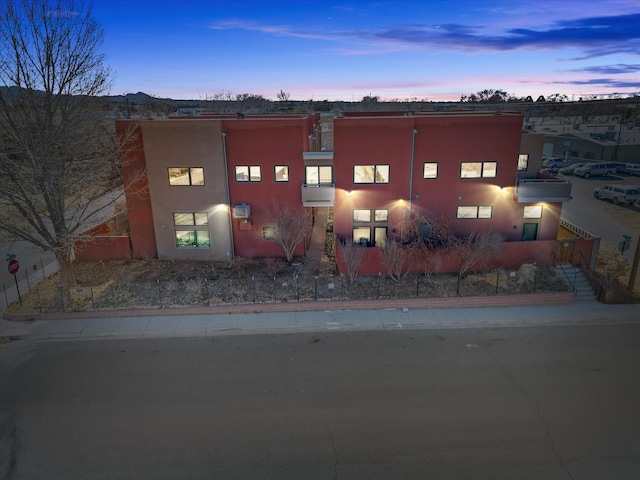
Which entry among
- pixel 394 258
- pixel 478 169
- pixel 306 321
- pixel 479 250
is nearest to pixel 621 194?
pixel 478 169

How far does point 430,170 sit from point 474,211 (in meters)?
3.06

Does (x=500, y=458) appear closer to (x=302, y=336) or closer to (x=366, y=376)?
(x=366, y=376)

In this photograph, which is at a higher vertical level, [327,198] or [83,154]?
[83,154]

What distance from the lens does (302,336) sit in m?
14.4

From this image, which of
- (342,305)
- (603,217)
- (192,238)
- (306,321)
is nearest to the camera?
(306,321)

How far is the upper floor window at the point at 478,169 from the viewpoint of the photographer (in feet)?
65.6

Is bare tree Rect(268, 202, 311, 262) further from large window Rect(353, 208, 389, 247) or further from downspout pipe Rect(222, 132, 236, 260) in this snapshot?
large window Rect(353, 208, 389, 247)

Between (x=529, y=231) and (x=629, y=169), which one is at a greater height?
(x=629, y=169)

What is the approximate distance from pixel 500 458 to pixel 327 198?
13.3 meters

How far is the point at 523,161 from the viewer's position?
2184 cm

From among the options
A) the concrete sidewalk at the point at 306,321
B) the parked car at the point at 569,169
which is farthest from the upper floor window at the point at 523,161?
the parked car at the point at 569,169

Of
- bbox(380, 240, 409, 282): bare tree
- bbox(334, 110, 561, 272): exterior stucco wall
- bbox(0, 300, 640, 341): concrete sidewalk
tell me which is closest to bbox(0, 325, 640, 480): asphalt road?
bbox(0, 300, 640, 341): concrete sidewalk

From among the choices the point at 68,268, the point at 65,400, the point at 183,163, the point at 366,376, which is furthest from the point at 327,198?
the point at 65,400

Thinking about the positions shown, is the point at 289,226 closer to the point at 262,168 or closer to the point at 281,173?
the point at 281,173
